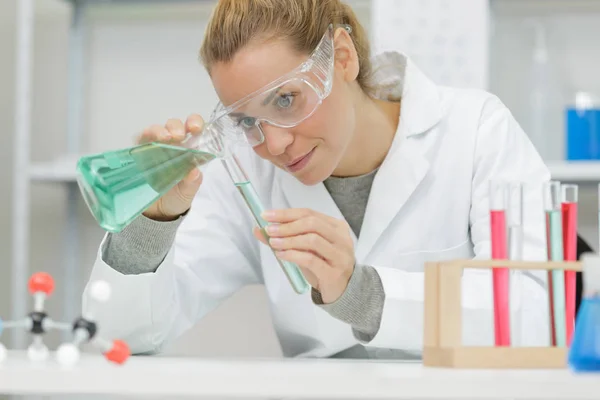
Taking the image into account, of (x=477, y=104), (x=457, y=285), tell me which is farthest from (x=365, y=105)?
(x=457, y=285)

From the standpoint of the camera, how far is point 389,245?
169 centimetres

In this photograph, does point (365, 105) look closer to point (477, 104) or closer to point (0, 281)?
point (477, 104)

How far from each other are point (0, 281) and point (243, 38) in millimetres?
1458

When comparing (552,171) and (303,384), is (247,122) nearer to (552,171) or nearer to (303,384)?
(303,384)

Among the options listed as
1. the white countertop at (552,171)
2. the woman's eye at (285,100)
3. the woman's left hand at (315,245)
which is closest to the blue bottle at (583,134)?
the white countertop at (552,171)

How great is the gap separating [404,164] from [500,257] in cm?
75

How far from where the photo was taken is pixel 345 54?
1591 millimetres

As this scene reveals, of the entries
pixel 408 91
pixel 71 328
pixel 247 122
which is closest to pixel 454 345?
pixel 71 328

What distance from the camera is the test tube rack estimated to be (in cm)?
89

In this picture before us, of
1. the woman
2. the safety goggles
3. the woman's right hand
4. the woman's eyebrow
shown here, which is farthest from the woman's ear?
the woman's right hand

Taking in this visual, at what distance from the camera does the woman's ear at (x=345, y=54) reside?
1565 mm

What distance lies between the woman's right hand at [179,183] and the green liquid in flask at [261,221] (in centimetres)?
12

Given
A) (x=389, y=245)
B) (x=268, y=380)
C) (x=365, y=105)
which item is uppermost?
(x=365, y=105)

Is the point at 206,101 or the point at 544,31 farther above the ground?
the point at 544,31
